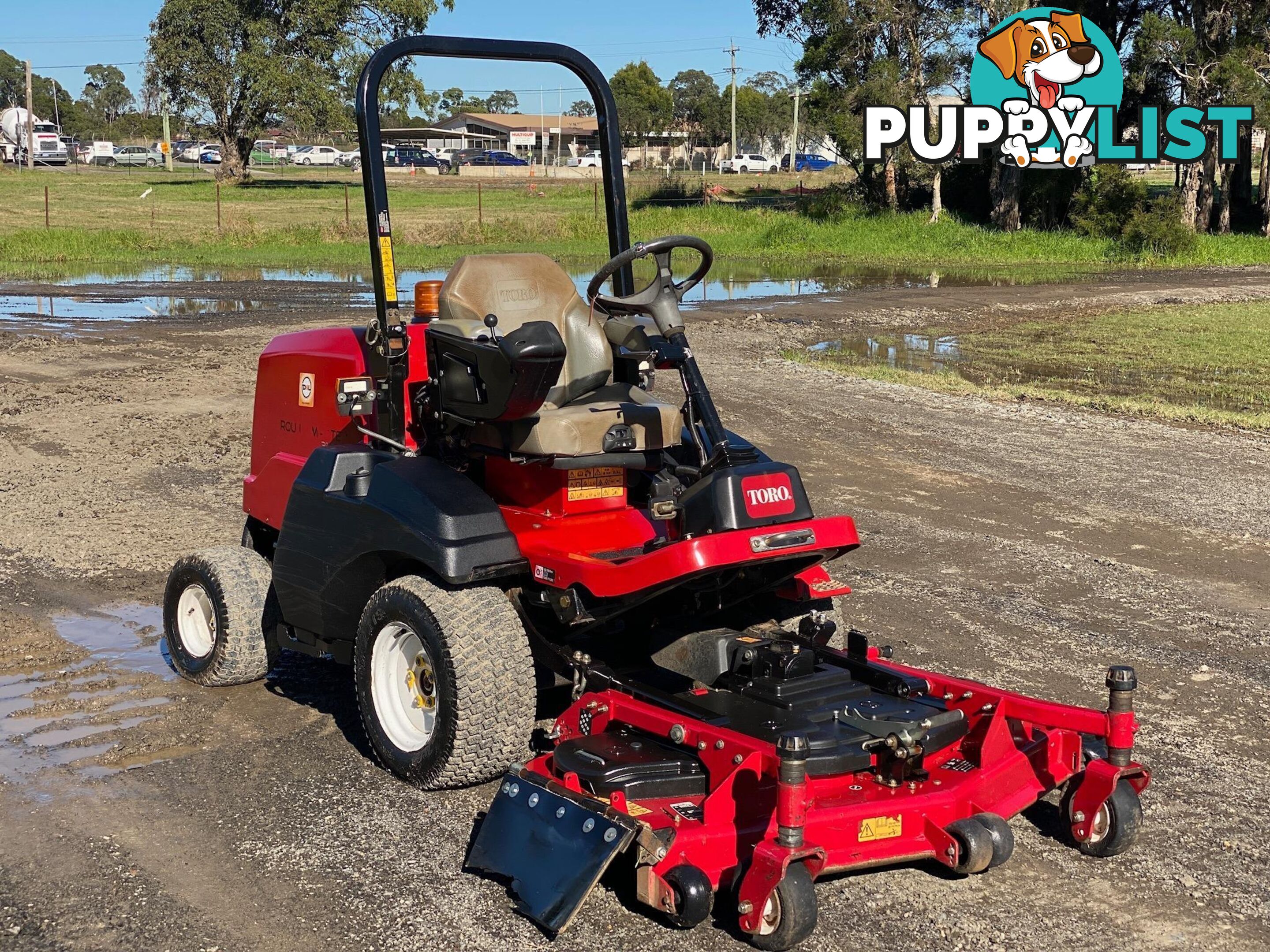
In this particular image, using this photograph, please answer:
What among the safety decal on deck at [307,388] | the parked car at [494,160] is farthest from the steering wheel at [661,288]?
the parked car at [494,160]

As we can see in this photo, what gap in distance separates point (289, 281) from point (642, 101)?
75405 millimetres

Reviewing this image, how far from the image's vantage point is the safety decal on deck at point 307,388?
5.78 meters

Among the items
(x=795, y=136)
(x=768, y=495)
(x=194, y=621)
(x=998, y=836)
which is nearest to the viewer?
(x=998, y=836)

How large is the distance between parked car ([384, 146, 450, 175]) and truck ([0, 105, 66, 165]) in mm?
21728

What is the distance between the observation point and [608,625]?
5023 millimetres

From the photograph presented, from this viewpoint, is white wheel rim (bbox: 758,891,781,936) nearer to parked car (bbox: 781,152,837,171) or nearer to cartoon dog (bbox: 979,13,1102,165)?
cartoon dog (bbox: 979,13,1102,165)

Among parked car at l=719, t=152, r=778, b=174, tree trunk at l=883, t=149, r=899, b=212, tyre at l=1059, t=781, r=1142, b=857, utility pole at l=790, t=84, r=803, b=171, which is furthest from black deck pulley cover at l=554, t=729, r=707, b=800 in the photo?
parked car at l=719, t=152, r=778, b=174

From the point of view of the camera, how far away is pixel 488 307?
5148mm

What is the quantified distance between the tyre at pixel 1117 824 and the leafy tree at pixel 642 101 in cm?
9046

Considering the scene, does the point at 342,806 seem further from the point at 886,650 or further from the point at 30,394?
the point at 30,394

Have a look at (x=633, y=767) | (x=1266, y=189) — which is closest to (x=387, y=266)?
(x=633, y=767)

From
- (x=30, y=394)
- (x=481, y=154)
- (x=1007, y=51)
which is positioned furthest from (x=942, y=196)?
(x=481, y=154)

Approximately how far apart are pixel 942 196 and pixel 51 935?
130 ft

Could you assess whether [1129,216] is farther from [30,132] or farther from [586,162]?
[30,132]
